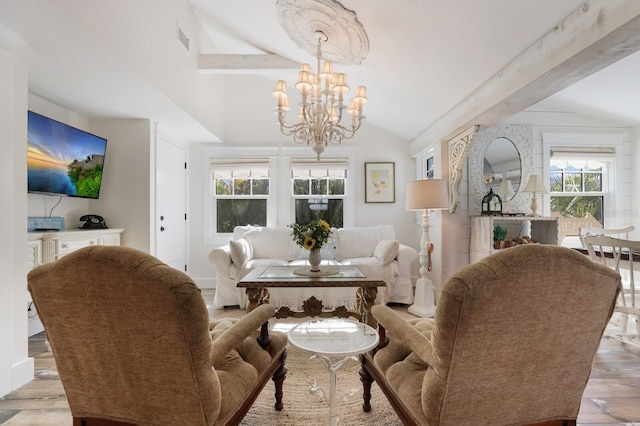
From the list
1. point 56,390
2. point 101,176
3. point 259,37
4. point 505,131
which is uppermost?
point 259,37

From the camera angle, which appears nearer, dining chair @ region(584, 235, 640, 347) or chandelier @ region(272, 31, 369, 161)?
dining chair @ region(584, 235, 640, 347)

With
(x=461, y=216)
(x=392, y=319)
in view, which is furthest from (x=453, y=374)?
(x=461, y=216)

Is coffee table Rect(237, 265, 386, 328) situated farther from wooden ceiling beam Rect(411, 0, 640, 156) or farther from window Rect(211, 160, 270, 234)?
window Rect(211, 160, 270, 234)

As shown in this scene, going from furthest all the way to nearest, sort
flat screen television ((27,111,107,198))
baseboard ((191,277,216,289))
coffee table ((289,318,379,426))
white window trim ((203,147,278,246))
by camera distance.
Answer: white window trim ((203,147,278,246)), baseboard ((191,277,216,289)), flat screen television ((27,111,107,198)), coffee table ((289,318,379,426))

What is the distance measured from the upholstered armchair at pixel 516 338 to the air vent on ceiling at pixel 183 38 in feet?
12.1

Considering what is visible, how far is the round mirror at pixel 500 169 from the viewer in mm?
3918

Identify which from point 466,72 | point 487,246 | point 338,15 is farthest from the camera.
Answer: point 487,246

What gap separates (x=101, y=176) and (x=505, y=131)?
15.2 ft

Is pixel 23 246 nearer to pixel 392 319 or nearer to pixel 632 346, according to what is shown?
pixel 392 319

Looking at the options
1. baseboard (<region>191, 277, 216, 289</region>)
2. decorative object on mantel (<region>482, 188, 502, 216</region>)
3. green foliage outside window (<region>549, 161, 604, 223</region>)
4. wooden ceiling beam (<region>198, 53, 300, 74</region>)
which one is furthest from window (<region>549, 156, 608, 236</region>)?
baseboard (<region>191, 277, 216, 289</region>)

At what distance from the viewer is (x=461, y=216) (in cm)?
388

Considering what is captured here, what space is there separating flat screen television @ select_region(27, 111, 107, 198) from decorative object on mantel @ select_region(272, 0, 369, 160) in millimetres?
1954

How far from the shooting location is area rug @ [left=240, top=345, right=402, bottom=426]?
69.1 inches

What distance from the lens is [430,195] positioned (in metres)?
3.41
